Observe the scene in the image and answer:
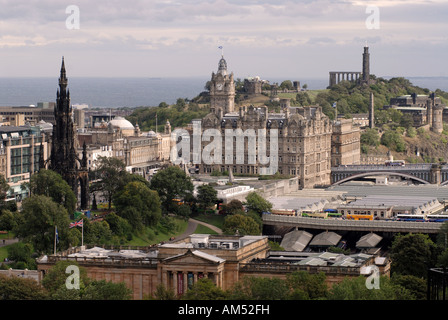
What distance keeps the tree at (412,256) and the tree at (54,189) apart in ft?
104

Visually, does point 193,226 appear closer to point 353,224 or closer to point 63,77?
point 353,224

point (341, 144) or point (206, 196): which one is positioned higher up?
point (341, 144)

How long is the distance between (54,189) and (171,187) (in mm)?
21330

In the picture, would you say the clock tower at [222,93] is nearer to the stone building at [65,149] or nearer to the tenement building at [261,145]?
the tenement building at [261,145]

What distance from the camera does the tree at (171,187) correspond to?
416 feet

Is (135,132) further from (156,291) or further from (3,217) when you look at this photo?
(156,291)

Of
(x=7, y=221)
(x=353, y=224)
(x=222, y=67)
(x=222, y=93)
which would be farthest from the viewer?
(x=222, y=67)

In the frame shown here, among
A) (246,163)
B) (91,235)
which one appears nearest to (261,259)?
(91,235)

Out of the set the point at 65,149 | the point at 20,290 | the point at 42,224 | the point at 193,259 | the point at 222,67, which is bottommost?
the point at 20,290

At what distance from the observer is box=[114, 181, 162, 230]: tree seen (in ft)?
365

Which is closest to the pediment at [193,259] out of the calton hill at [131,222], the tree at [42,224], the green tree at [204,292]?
the calton hill at [131,222]

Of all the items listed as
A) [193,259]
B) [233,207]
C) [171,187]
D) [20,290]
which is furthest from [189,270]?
[171,187]

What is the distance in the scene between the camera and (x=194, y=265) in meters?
69.8
